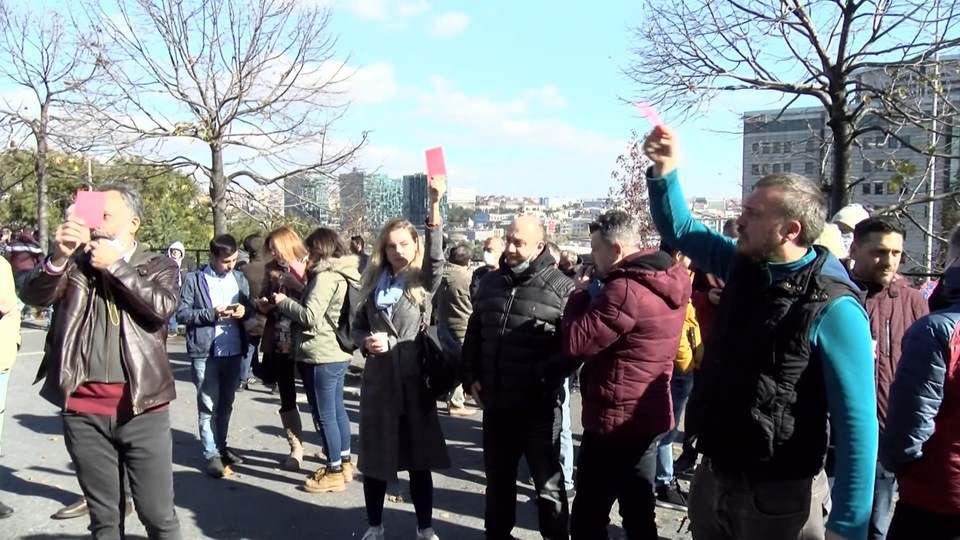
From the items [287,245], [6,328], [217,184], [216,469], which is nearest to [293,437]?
[216,469]

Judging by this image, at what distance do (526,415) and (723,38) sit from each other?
19.6 ft

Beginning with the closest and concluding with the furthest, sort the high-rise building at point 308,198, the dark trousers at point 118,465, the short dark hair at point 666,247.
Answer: the short dark hair at point 666,247
the dark trousers at point 118,465
the high-rise building at point 308,198

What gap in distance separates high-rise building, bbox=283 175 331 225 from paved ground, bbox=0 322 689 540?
683cm

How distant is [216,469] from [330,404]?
1120mm

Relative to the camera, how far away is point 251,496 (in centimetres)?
526

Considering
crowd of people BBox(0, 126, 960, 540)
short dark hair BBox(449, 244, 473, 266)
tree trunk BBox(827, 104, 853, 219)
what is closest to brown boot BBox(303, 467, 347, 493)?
crowd of people BBox(0, 126, 960, 540)

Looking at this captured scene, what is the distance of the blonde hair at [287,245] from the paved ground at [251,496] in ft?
5.51

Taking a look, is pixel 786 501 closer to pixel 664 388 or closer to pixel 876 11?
pixel 664 388

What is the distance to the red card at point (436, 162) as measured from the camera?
3.84m

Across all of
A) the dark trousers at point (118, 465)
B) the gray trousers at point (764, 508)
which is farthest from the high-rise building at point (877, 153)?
the dark trousers at point (118, 465)

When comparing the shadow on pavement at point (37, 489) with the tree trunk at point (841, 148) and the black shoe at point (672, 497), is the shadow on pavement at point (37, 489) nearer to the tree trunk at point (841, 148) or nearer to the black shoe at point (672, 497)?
the black shoe at point (672, 497)

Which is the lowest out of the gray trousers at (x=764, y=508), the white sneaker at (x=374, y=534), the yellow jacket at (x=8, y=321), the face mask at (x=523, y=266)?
the white sneaker at (x=374, y=534)

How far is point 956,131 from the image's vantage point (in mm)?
7734

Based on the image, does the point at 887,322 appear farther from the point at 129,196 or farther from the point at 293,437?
the point at 293,437
